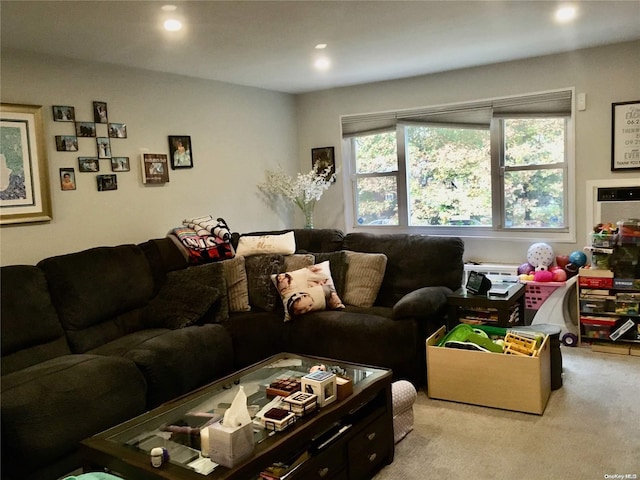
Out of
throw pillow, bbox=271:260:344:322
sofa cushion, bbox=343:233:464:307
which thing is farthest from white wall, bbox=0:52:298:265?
sofa cushion, bbox=343:233:464:307

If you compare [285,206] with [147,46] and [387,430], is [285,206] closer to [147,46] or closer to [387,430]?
[147,46]

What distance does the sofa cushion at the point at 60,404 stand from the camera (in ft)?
7.60

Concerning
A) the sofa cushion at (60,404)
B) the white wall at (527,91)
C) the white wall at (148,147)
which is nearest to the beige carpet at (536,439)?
the sofa cushion at (60,404)

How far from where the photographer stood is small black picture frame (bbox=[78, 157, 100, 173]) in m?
3.69

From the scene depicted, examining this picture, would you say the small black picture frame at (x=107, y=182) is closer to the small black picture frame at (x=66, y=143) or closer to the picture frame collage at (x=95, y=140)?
the picture frame collage at (x=95, y=140)

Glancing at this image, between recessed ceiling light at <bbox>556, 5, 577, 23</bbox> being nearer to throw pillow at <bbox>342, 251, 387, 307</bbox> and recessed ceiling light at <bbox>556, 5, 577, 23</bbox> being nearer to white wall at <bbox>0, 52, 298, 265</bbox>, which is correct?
throw pillow at <bbox>342, 251, 387, 307</bbox>

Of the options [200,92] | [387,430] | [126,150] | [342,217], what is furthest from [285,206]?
[387,430]

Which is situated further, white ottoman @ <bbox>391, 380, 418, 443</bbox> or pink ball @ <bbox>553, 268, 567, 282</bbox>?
pink ball @ <bbox>553, 268, 567, 282</bbox>

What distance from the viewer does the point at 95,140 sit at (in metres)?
3.78

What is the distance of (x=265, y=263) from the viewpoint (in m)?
4.02

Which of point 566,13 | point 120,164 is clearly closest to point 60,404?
point 120,164

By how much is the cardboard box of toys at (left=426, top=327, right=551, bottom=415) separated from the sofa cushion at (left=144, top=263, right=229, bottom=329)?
1444 mm

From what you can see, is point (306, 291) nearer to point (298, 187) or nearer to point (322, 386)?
point (322, 386)

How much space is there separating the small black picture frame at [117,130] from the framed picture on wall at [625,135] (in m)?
3.71
